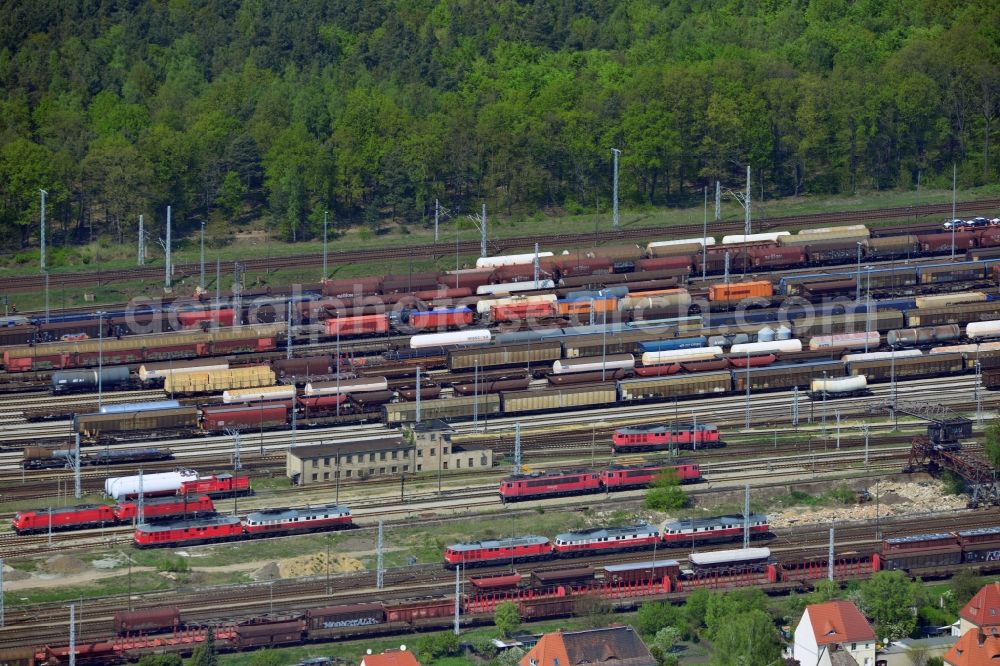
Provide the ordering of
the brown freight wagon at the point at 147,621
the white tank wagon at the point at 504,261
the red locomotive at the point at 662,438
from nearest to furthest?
the brown freight wagon at the point at 147,621 → the red locomotive at the point at 662,438 → the white tank wagon at the point at 504,261

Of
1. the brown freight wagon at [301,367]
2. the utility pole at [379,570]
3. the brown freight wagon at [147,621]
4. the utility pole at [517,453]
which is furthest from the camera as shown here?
the brown freight wagon at [301,367]

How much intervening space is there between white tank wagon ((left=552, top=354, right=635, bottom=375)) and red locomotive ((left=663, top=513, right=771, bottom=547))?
2580 centimetres

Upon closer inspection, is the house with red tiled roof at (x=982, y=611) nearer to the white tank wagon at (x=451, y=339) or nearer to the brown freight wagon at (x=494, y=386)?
the brown freight wagon at (x=494, y=386)

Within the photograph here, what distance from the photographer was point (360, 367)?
472 feet

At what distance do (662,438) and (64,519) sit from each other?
108 ft

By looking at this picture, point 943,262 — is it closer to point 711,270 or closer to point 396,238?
point 711,270

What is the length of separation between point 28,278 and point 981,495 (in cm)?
6717

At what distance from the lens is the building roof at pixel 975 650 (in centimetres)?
9619

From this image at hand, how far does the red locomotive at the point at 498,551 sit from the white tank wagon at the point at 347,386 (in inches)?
967

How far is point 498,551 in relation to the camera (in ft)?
376

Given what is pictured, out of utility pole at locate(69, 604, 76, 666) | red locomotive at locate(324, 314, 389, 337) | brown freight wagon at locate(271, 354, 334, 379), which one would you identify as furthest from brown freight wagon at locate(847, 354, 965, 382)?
utility pole at locate(69, 604, 76, 666)

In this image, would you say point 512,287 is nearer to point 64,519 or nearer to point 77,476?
point 77,476

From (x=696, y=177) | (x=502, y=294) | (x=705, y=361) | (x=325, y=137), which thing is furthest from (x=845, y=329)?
(x=325, y=137)

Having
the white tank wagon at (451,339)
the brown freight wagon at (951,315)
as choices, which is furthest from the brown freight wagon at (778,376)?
the white tank wagon at (451,339)
